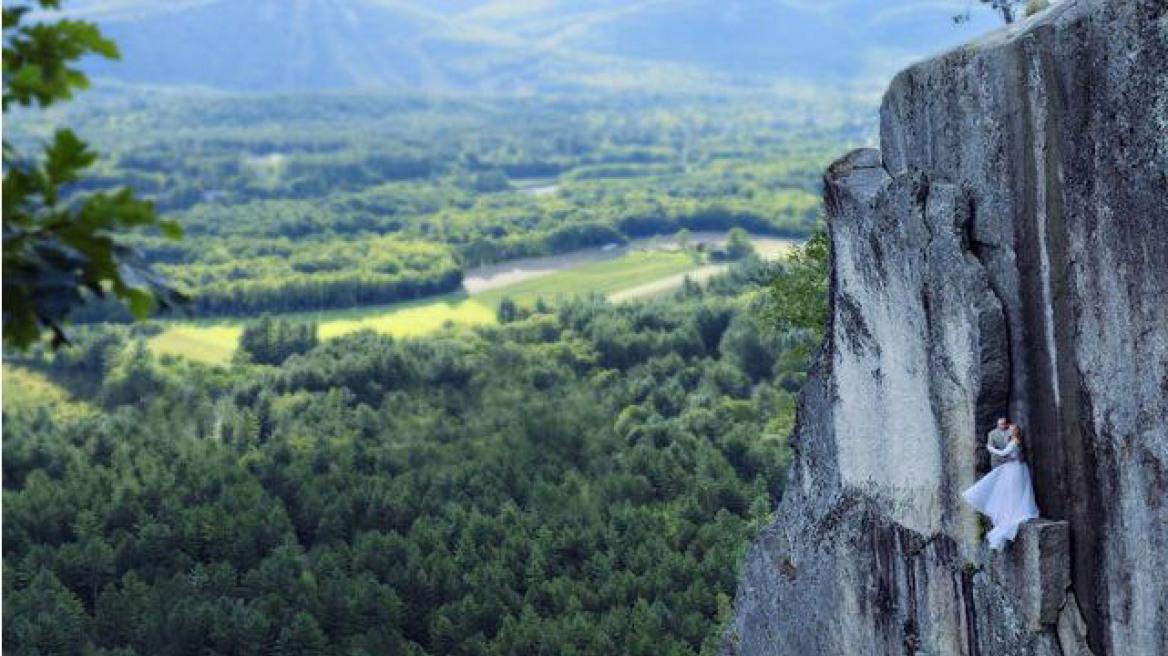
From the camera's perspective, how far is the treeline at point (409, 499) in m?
38.4

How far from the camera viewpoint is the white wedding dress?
17.9 metres

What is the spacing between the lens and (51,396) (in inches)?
3034

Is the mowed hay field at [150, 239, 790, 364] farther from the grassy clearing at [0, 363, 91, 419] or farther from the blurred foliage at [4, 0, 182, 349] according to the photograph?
the blurred foliage at [4, 0, 182, 349]

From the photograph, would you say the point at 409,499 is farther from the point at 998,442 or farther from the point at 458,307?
the point at 458,307

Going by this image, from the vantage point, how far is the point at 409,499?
48750 mm

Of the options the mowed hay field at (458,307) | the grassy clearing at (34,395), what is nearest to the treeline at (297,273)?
the mowed hay field at (458,307)

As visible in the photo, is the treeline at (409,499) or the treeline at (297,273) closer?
the treeline at (409,499)

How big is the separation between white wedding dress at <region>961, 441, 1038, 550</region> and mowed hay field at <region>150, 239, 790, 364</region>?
69295 mm

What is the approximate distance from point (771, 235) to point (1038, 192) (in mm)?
115177

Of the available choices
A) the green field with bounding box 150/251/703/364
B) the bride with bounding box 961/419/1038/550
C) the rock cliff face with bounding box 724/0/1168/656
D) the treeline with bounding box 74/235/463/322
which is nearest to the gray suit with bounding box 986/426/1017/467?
the bride with bounding box 961/419/1038/550

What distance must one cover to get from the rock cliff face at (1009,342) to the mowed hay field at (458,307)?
6614 centimetres

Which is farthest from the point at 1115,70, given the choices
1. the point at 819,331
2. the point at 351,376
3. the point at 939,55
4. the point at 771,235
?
the point at 771,235

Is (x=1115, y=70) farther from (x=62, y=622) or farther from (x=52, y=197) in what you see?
(x=62, y=622)

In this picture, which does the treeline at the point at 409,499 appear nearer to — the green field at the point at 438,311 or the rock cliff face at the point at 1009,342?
the rock cliff face at the point at 1009,342
